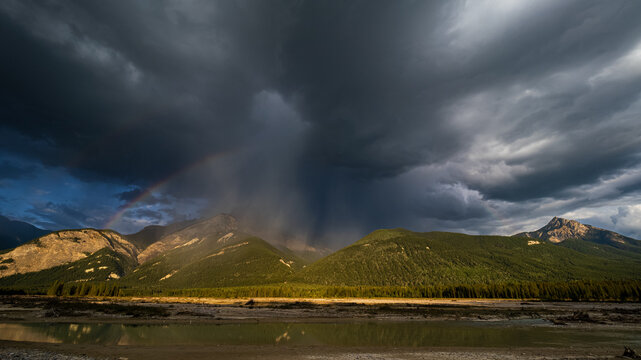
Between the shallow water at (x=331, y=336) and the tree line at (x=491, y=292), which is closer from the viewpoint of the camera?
the shallow water at (x=331, y=336)

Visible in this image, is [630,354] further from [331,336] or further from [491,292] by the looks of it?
[491,292]

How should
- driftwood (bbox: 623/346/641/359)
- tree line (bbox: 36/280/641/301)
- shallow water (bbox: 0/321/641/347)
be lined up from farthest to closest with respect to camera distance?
Result: tree line (bbox: 36/280/641/301), shallow water (bbox: 0/321/641/347), driftwood (bbox: 623/346/641/359)

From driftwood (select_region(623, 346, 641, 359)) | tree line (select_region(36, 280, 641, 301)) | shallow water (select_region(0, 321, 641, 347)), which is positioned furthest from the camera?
tree line (select_region(36, 280, 641, 301))

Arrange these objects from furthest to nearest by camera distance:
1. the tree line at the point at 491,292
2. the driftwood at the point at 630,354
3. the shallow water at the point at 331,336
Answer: the tree line at the point at 491,292 < the shallow water at the point at 331,336 < the driftwood at the point at 630,354

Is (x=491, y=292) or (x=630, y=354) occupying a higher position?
(x=630, y=354)

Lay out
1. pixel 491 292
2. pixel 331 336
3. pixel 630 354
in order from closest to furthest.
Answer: pixel 630 354 → pixel 331 336 → pixel 491 292

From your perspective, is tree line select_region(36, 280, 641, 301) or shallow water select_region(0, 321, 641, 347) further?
tree line select_region(36, 280, 641, 301)

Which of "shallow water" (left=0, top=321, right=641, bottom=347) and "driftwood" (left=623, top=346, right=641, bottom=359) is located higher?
"driftwood" (left=623, top=346, right=641, bottom=359)

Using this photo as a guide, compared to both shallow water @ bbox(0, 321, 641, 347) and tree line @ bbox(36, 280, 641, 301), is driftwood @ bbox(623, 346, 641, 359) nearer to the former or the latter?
shallow water @ bbox(0, 321, 641, 347)

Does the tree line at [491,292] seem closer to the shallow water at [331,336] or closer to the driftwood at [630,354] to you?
the shallow water at [331,336]

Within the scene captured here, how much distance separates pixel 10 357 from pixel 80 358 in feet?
15.7

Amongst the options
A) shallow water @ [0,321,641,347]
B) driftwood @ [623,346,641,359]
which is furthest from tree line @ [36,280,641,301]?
driftwood @ [623,346,641,359]

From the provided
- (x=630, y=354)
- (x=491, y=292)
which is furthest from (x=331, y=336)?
(x=491, y=292)

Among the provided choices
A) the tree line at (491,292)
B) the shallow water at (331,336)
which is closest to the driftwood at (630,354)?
the shallow water at (331,336)
